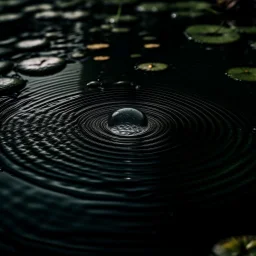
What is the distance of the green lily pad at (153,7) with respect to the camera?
6.32 meters

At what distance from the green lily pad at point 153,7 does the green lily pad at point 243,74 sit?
328 cm

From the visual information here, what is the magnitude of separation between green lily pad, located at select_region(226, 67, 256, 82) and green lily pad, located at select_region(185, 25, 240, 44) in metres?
0.97

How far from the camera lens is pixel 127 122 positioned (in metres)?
2.46

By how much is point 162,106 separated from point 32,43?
247 cm

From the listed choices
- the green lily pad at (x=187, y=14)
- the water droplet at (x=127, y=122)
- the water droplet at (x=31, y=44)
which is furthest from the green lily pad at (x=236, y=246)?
the green lily pad at (x=187, y=14)

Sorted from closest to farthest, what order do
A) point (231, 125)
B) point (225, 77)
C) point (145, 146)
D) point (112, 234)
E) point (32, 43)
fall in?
point (112, 234) → point (145, 146) → point (231, 125) → point (225, 77) → point (32, 43)

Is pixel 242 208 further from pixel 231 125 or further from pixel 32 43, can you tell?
pixel 32 43

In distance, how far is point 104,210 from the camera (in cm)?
173

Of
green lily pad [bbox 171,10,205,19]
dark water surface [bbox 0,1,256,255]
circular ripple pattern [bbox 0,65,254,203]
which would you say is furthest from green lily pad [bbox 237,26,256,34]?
circular ripple pattern [bbox 0,65,254,203]

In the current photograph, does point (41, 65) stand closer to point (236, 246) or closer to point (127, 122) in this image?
point (127, 122)

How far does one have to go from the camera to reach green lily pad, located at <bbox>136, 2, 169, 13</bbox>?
6320 millimetres

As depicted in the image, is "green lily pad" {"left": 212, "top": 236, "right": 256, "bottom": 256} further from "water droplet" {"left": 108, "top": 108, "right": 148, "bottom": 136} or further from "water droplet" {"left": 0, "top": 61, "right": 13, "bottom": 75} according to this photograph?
"water droplet" {"left": 0, "top": 61, "right": 13, "bottom": 75}

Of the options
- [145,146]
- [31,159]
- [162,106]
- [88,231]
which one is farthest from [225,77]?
[88,231]

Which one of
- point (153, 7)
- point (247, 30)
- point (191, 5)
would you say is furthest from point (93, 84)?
point (191, 5)
